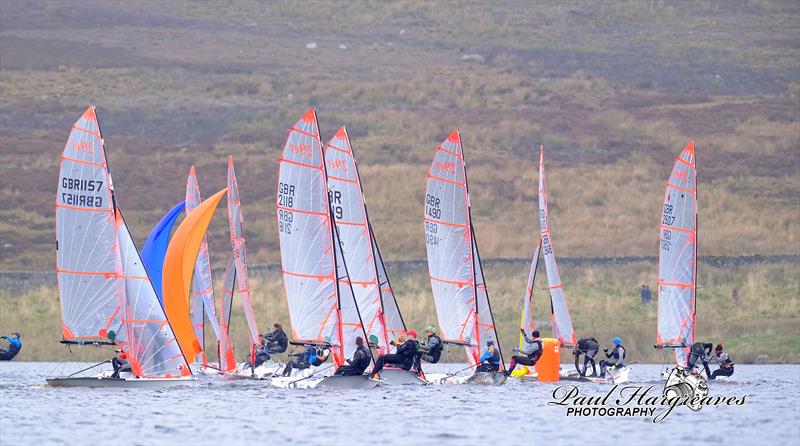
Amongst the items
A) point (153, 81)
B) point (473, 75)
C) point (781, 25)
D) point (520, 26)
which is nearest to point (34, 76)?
point (153, 81)

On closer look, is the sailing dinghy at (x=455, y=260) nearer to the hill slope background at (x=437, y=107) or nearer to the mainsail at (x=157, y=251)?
the mainsail at (x=157, y=251)

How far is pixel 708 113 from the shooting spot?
8425cm

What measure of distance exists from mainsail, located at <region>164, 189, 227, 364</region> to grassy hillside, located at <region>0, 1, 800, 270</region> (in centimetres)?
2269

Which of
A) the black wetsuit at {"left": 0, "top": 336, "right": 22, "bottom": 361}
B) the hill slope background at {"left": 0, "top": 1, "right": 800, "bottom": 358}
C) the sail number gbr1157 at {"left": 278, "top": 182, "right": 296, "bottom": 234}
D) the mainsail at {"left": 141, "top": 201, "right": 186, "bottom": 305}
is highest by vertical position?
the hill slope background at {"left": 0, "top": 1, "right": 800, "bottom": 358}

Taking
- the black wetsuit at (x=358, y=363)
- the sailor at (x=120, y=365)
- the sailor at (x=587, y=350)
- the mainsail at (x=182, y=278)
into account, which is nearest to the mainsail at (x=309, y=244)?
the black wetsuit at (x=358, y=363)

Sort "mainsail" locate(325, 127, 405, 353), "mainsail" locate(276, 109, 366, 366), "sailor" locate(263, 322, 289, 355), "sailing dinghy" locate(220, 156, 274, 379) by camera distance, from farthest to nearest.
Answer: "sailor" locate(263, 322, 289, 355)
"sailing dinghy" locate(220, 156, 274, 379)
"mainsail" locate(325, 127, 405, 353)
"mainsail" locate(276, 109, 366, 366)

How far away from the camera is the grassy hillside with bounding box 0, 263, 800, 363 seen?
4612cm

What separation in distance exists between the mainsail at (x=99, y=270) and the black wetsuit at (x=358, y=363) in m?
3.54

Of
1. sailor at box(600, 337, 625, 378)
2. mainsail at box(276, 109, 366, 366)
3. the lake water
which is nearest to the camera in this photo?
the lake water

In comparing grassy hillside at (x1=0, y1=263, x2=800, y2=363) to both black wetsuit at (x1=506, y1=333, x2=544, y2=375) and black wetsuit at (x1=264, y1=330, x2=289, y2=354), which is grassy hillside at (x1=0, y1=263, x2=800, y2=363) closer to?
black wetsuit at (x1=264, y1=330, x2=289, y2=354)

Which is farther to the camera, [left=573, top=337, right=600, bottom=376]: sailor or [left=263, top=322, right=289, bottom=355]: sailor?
[left=263, top=322, right=289, bottom=355]: sailor

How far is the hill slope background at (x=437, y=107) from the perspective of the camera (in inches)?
2480

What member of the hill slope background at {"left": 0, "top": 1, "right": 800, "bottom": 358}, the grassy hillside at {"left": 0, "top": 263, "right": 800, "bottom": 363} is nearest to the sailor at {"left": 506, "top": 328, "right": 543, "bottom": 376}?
the grassy hillside at {"left": 0, "top": 263, "right": 800, "bottom": 363}

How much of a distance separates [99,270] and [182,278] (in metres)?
3.89
